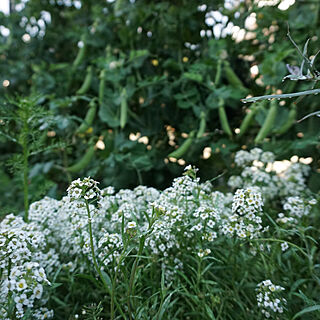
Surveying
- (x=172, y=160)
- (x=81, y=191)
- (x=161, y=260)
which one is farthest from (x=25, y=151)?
(x=172, y=160)

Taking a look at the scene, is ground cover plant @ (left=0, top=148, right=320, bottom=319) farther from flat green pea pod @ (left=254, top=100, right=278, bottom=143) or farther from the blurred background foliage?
the blurred background foliage

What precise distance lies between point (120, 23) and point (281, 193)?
1229 millimetres

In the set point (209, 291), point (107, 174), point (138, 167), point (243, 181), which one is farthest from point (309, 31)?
point (209, 291)

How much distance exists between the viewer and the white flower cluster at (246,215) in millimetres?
843

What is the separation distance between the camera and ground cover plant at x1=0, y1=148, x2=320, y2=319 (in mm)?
764

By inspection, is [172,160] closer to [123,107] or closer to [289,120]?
[123,107]

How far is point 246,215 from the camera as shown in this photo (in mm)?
860

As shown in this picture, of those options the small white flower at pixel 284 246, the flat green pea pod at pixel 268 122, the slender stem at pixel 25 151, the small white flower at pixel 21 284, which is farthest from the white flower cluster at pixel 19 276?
the flat green pea pod at pixel 268 122

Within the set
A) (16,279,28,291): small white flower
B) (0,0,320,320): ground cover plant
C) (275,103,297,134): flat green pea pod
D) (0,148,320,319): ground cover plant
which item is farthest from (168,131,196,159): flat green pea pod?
(16,279,28,291): small white flower

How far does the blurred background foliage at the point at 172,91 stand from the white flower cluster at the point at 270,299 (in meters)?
0.65

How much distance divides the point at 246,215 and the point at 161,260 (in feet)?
0.98

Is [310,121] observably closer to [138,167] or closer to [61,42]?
[138,167]

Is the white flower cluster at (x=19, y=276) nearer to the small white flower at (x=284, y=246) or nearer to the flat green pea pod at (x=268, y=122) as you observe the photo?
the small white flower at (x=284, y=246)

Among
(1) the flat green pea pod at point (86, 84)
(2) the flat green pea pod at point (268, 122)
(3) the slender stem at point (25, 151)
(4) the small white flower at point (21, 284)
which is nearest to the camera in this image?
(4) the small white flower at point (21, 284)
